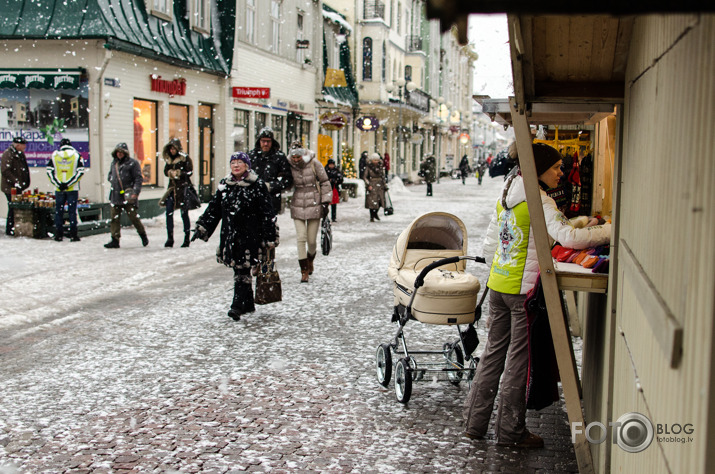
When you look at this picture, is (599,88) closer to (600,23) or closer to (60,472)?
(600,23)

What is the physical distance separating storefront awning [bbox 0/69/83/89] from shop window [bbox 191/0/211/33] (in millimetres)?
5427

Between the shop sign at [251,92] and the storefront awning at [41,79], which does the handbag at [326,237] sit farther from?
the shop sign at [251,92]

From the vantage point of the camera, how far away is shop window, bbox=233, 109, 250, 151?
2486 centimetres

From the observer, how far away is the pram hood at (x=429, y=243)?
582 centimetres

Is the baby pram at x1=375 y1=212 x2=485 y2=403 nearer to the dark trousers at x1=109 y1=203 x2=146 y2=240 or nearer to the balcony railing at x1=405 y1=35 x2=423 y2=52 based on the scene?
the dark trousers at x1=109 y1=203 x2=146 y2=240

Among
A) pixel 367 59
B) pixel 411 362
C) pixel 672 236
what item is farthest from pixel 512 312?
pixel 367 59

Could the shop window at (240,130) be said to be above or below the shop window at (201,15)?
below

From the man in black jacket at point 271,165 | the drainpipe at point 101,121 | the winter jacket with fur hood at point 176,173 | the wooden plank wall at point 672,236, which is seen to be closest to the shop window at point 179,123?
the drainpipe at point 101,121

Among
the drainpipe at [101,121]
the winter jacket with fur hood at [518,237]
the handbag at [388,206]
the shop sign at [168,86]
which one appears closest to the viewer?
the winter jacket with fur hood at [518,237]

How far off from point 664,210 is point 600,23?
54.2 inches

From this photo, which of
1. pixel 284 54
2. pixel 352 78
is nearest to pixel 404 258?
pixel 284 54

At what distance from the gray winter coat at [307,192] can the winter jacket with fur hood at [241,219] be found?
7.31 ft

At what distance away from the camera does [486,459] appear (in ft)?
14.5

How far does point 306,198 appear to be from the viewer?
1043 centimetres
